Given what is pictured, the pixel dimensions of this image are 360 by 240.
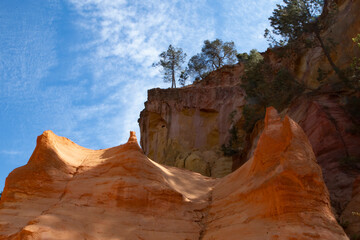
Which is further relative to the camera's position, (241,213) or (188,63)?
(188,63)

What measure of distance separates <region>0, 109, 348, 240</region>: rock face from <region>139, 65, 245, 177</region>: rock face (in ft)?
65.4

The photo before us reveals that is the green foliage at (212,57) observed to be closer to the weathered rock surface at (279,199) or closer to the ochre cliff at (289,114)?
the ochre cliff at (289,114)

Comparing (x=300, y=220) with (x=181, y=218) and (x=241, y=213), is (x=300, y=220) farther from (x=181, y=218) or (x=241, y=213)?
(x=181, y=218)

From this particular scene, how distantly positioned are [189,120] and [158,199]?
26085mm

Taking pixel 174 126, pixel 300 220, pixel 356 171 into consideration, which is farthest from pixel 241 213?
pixel 174 126

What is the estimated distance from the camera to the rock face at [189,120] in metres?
35.4

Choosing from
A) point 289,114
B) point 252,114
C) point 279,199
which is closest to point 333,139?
point 289,114

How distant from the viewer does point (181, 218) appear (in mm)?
11680

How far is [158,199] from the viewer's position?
11930 millimetres

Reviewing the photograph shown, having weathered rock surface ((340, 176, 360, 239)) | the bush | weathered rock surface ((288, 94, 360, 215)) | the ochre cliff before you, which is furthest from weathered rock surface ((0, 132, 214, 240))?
the bush

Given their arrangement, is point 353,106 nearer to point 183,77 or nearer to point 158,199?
point 158,199

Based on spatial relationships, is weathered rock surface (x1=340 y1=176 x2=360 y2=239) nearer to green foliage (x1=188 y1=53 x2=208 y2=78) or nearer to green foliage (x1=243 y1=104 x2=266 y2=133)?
green foliage (x1=243 y1=104 x2=266 y2=133)

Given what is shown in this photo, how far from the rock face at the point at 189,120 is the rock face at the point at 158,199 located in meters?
19.9

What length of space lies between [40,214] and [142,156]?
418 centimetres
